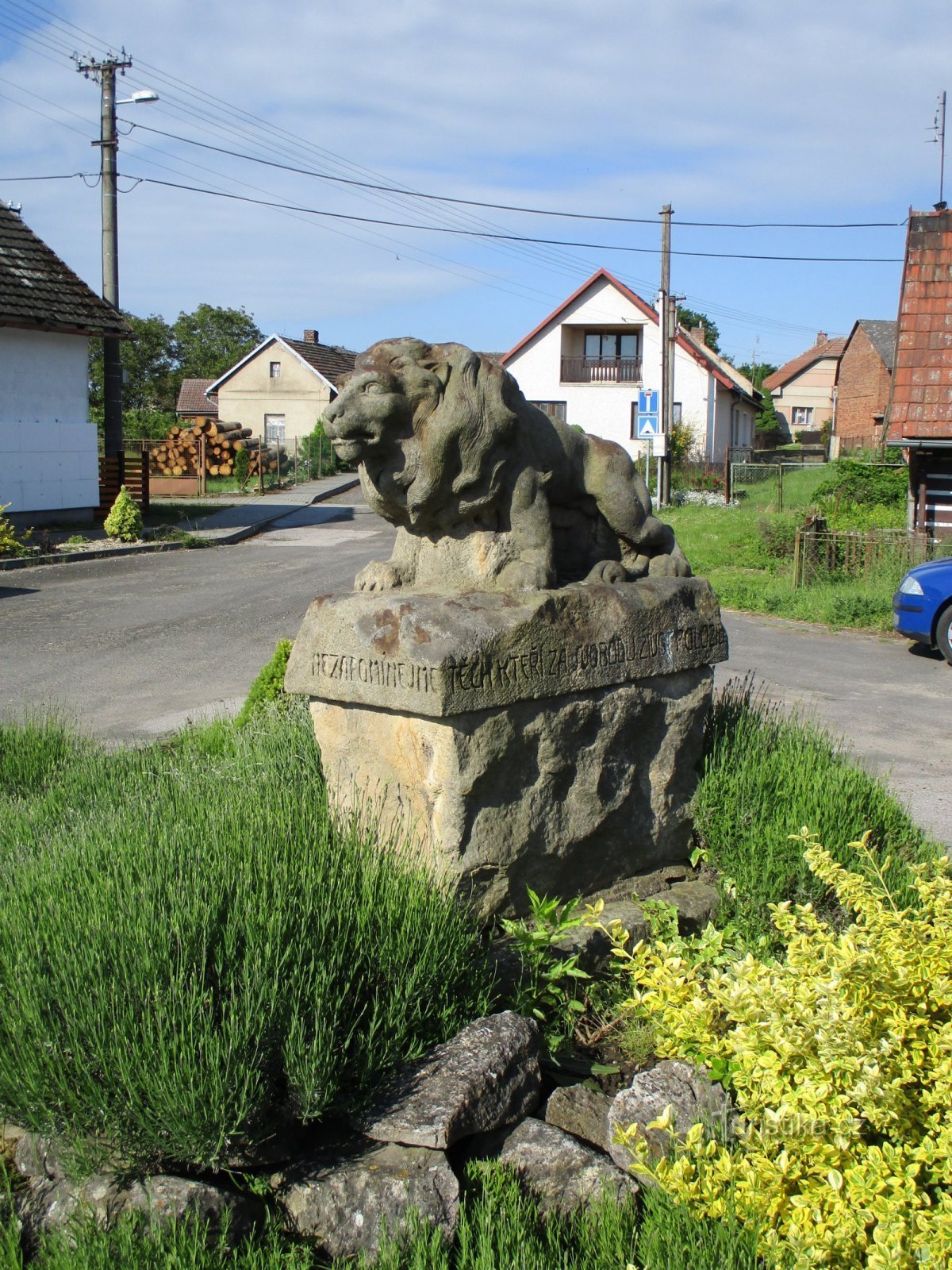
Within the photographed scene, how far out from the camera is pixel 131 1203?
249cm

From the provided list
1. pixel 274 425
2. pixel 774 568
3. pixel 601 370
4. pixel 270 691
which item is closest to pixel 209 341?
pixel 274 425

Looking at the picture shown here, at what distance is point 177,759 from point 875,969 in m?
3.75

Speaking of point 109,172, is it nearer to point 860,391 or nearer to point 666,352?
point 666,352

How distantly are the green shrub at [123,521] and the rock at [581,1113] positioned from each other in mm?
17237

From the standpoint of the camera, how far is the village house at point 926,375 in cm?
1441

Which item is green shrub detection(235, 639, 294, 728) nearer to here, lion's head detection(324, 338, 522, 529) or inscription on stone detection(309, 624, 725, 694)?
inscription on stone detection(309, 624, 725, 694)

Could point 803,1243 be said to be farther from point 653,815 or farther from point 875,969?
point 653,815

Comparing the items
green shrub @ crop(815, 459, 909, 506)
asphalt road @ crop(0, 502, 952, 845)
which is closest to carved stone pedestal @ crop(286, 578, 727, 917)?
asphalt road @ crop(0, 502, 952, 845)

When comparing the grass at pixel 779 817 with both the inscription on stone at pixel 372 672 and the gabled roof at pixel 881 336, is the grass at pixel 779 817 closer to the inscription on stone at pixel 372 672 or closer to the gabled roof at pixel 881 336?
the inscription on stone at pixel 372 672

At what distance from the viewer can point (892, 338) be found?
5000 cm

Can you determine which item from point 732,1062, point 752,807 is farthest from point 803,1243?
point 752,807

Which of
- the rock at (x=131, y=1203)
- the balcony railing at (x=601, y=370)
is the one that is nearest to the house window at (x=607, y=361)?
the balcony railing at (x=601, y=370)

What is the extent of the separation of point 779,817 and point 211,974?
2392 millimetres

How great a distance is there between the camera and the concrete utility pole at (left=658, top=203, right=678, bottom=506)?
2603cm
